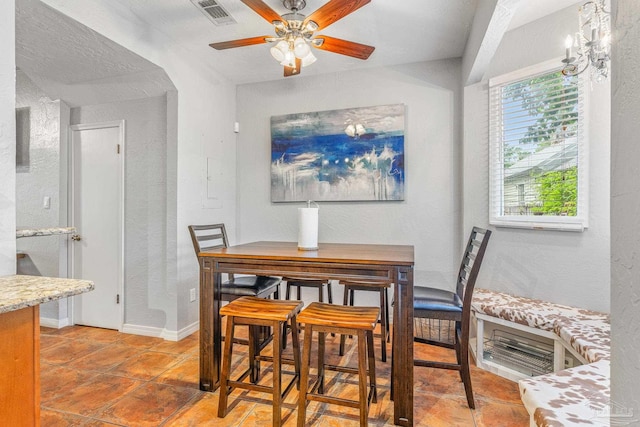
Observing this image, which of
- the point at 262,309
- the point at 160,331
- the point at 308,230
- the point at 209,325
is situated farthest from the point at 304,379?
the point at 160,331

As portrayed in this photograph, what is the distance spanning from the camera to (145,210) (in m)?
2.99

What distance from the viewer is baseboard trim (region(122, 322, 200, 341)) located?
288 cm

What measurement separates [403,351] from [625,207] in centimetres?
135

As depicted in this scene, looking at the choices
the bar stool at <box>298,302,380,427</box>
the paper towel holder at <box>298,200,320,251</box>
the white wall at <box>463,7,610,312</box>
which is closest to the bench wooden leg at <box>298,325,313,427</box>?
the bar stool at <box>298,302,380,427</box>

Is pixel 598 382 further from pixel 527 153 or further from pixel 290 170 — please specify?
pixel 290 170

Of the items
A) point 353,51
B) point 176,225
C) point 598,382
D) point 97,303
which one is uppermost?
point 353,51

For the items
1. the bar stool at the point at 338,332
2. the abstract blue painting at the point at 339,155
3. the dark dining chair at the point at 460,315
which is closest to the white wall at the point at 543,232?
the abstract blue painting at the point at 339,155

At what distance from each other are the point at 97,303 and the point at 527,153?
4.05 meters

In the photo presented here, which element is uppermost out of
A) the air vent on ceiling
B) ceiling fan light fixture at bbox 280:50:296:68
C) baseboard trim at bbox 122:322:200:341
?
the air vent on ceiling

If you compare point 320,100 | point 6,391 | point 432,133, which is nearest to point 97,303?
point 6,391

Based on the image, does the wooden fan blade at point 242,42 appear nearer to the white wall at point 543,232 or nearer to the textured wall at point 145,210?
the textured wall at point 145,210

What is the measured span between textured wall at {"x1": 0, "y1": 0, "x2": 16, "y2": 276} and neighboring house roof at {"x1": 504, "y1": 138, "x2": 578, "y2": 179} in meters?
3.11

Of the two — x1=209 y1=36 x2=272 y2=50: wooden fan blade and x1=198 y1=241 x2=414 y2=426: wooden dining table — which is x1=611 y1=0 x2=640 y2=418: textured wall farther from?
x1=209 y1=36 x2=272 y2=50: wooden fan blade

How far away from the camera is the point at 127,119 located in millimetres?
3037
